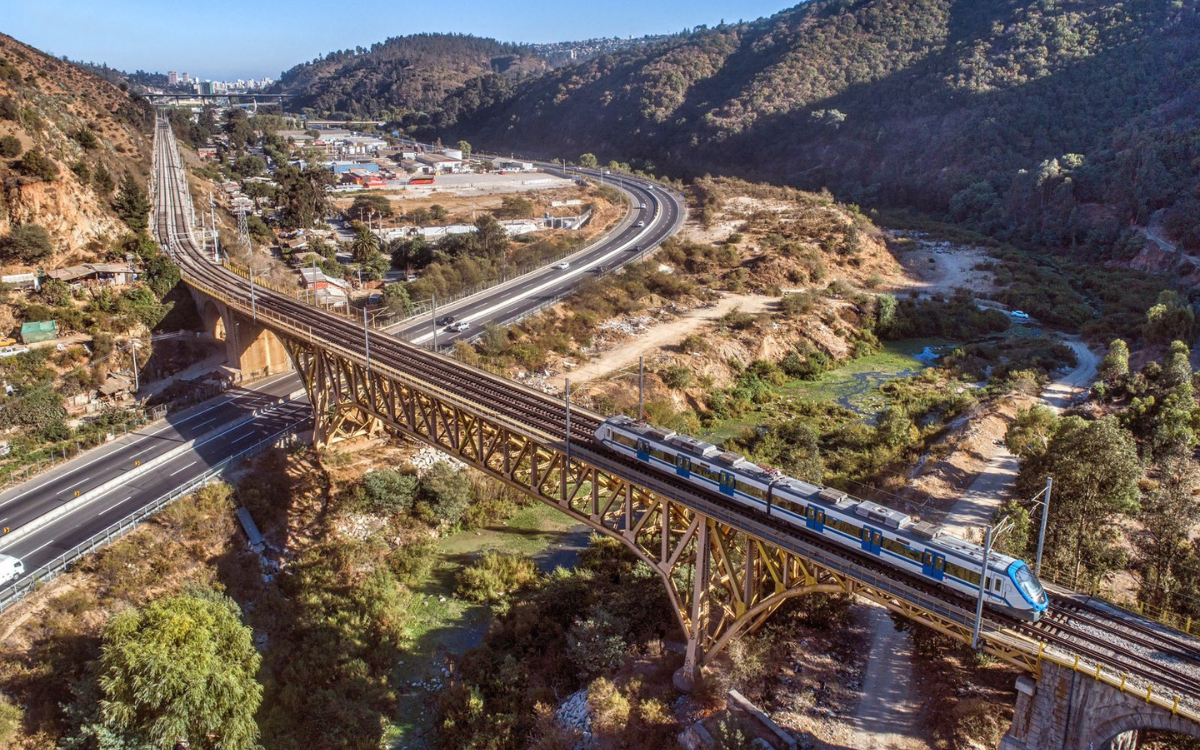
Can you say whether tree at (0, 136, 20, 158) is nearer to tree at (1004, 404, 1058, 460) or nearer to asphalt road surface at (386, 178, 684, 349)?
asphalt road surface at (386, 178, 684, 349)

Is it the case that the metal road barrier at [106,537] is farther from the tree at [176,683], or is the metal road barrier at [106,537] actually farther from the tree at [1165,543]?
the tree at [1165,543]

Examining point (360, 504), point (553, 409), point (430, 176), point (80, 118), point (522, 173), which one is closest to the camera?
point (553, 409)

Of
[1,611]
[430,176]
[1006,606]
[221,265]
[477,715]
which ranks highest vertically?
[430,176]

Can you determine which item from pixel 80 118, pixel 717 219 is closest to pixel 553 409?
pixel 717 219

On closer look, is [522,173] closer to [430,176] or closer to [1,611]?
[430,176]

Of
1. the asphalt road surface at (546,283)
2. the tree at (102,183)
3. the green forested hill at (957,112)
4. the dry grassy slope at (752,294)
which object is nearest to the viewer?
the dry grassy slope at (752,294)

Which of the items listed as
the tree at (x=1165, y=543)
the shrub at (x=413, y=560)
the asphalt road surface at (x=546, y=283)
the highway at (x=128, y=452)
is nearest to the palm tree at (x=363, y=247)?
the asphalt road surface at (x=546, y=283)

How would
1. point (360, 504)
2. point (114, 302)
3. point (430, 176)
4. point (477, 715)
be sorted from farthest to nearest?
point (430, 176), point (114, 302), point (360, 504), point (477, 715)
